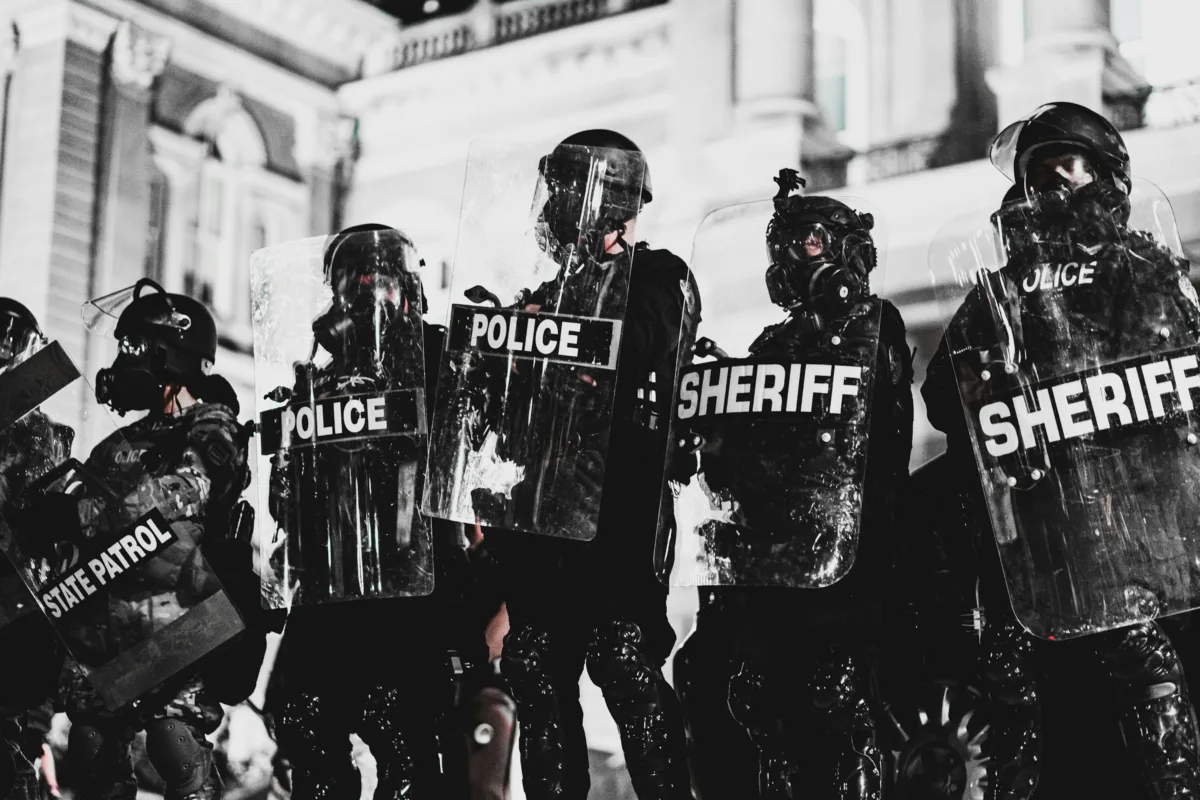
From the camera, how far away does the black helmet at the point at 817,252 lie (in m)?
3.35

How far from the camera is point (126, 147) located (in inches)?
253

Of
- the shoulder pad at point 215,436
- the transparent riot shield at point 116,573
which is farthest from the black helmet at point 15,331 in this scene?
the shoulder pad at point 215,436

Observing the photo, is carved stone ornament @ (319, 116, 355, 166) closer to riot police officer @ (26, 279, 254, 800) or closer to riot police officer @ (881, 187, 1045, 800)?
riot police officer @ (26, 279, 254, 800)

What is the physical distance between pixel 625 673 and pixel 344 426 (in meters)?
0.89

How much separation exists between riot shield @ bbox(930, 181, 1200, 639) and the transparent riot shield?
191 centimetres

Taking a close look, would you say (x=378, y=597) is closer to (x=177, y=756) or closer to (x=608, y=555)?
(x=608, y=555)

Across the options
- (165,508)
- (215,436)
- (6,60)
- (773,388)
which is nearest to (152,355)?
(215,436)

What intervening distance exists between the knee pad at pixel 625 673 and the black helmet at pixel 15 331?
6.45 ft

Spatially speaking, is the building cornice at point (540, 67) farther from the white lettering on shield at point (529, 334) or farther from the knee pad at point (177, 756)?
the knee pad at point (177, 756)

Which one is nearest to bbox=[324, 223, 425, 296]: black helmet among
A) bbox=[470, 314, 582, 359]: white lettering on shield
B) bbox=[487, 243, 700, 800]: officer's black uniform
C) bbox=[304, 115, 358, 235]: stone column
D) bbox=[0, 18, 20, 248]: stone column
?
bbox=[470, 314, 582, 359]: white lettering on shield

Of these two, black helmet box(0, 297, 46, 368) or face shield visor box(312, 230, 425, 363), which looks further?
black helmet box(0, 297, 46, 368)

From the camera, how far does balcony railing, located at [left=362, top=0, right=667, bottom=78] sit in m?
5.73

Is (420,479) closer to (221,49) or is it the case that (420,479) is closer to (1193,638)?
(1193,638)

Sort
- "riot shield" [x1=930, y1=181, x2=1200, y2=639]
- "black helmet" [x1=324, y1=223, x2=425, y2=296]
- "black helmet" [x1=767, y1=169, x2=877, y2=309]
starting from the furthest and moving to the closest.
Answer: "black helmet" [x1=324, y1=223, x2=425, y2=296]
"black helmet" [x1=767, y1=169, x2=877, y2=309]
"riot shield" [x1=930, y1=181, x2=1200, y2=639]
